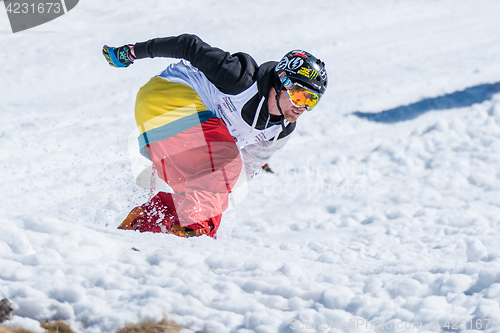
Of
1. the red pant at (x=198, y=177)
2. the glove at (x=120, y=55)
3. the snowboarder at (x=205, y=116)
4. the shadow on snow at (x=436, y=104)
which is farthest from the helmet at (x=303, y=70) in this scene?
the shadow on snow at (x=436, y=104)

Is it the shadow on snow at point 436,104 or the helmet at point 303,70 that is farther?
the shadow on snow at point 436,104

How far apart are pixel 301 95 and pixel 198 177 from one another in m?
0.82

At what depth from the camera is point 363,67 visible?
6.48 metres

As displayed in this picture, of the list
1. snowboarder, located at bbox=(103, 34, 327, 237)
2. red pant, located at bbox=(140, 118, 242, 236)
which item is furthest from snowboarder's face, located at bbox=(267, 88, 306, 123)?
red pant, located at bbox=(140, 118, 242, 236)

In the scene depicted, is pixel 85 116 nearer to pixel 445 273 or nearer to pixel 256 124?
pixel 256 124

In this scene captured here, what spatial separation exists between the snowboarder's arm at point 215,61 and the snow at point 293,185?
0.93 m

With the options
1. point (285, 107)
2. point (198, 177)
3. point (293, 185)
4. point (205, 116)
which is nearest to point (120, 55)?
point (205, 116)

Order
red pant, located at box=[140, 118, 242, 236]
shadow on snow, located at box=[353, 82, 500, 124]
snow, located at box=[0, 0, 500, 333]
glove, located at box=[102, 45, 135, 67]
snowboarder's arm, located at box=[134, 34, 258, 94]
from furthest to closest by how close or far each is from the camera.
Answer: shadow on snow, located at box=[353, 82, 500, 124] < glove, located at box=[102, 45, 135, 67] < red pant, located at box=[140, 118, 242, 236] < snowboarder's arm, located at box=[134, 34, 258, 94] < snow, located at box=[0, 0, 500, 333]

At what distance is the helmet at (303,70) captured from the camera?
238 centimetres

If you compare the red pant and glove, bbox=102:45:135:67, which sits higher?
glove, bbox=102:45:135:67

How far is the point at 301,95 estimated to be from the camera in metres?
2.38

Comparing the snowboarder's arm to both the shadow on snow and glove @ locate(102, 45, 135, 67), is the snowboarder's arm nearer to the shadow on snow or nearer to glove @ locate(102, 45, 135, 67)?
glove @ locate(102, 45, 135, 67)

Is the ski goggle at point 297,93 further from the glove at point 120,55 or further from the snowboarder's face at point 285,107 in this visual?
the glove at point 120,55

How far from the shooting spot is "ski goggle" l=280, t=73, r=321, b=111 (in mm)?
2373
